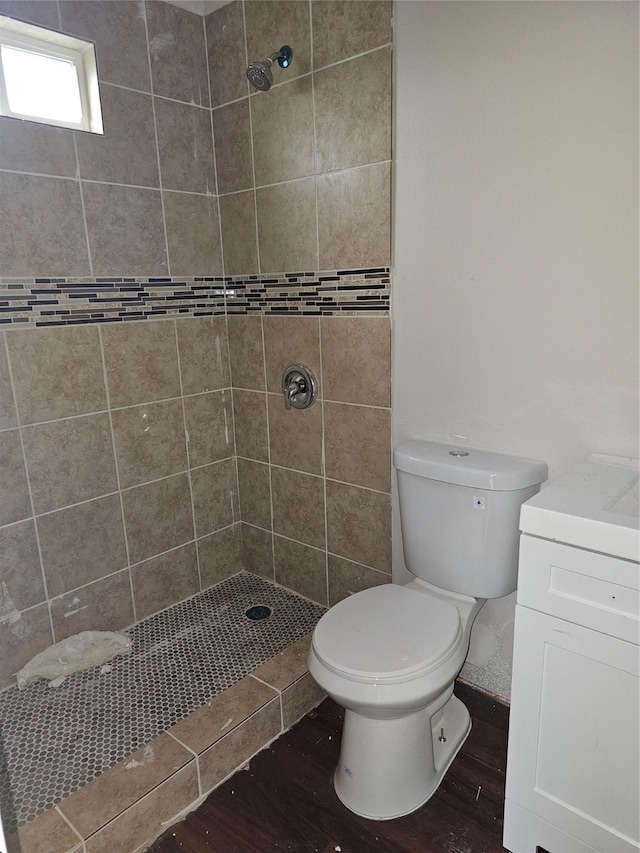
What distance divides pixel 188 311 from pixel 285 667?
51.5 inches

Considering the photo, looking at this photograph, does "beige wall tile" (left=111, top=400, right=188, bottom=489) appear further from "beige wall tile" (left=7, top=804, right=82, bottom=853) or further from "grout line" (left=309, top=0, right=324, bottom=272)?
"beige wall tile" (left=7, top=804, right=82, bottom=853)

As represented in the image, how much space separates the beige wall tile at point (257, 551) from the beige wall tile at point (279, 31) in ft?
5.49

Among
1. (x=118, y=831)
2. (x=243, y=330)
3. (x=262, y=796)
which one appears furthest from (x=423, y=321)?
(x=118, y=831)

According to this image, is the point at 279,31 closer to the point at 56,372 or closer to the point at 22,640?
the point at 56,372

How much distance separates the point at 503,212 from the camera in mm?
1465

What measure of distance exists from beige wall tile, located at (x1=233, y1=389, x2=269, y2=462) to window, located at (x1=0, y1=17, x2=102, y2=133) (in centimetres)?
104

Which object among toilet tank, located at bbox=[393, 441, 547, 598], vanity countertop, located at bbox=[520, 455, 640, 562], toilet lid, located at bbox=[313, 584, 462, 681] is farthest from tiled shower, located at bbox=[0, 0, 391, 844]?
vanity countertop, located at bbox=[520, 455, 640, 562]

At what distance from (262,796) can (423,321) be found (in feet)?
4.56

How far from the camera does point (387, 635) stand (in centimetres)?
140

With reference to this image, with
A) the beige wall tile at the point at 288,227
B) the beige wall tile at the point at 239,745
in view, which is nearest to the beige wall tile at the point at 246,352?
the beige wall tile at the point at 288,227

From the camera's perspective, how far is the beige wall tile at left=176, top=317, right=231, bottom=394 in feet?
6.98

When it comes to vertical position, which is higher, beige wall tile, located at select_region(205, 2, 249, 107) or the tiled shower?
beige wall tile, located at select_region(205, 2, 249, 107)

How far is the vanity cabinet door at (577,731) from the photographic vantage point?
1.05 m

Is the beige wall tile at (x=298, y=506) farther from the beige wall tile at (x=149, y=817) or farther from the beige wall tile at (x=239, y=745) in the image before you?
the beige wall tile at (x=149, y=817)
